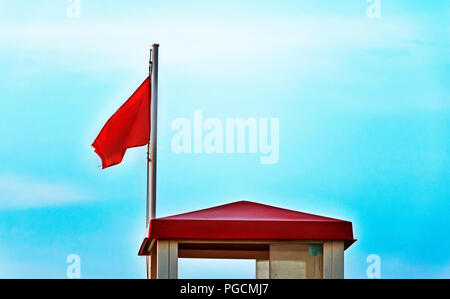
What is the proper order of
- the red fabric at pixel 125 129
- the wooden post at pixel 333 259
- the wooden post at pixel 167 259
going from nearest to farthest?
the wooden post at pixel 167 259
the wooden post at pixel 333 259
the red fabric at pixel 125 129

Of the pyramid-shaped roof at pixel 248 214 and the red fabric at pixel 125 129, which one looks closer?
the pyramid-shaped roof at pixel 248 214

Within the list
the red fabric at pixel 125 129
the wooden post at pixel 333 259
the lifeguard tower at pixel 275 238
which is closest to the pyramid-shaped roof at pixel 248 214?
the lifeguard tower at pixel 275 238

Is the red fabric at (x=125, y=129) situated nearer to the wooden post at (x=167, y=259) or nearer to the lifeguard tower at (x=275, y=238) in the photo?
the lifeguard tower at (x=275, y=238)

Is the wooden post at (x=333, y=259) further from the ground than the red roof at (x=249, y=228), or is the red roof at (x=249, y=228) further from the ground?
the red roof at (x=249, y=228)

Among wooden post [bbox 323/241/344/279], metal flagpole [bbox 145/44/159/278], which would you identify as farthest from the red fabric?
wooden post [bbox 323/241/344/279]

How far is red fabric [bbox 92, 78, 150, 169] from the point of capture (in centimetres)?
1845

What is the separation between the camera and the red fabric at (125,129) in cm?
1845

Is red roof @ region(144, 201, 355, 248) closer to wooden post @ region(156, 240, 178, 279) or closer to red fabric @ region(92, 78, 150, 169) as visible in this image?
wooden post @ region(156, 240, 178, 279)

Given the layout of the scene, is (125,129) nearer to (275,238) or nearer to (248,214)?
(248,214)
